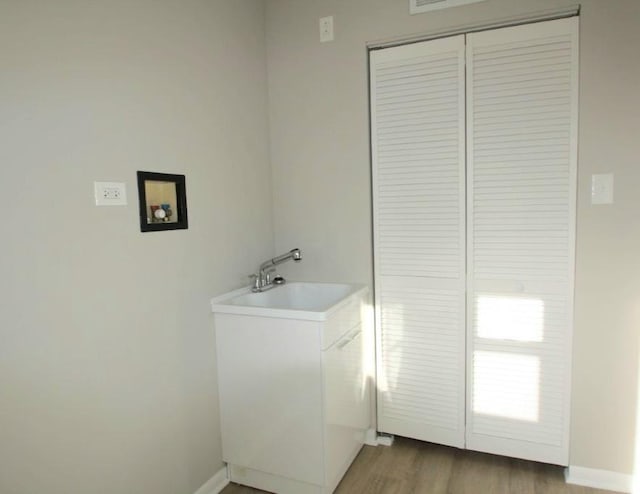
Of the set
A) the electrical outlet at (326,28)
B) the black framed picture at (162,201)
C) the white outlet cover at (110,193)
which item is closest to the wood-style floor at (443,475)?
the black framed picture at (162,201)

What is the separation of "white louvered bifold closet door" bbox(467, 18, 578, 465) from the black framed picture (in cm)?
140

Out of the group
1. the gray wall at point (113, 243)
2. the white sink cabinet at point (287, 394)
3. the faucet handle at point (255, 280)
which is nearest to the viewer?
the gray wall at point (113, 243)

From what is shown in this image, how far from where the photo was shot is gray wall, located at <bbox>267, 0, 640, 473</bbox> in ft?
6.26

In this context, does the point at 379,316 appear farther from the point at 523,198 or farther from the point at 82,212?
the point at 82,212

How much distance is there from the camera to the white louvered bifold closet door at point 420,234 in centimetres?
221

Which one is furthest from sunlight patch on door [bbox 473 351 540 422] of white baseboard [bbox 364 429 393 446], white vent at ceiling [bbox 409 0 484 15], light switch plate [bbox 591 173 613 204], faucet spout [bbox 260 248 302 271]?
white vent at ceiling [bbox 409 0 484 15]

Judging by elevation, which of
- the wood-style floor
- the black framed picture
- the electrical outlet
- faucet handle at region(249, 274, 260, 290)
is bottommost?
the wood-style floor

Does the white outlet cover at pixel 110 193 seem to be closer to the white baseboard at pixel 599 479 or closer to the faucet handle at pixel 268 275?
the faucet handle at pixel 268 275

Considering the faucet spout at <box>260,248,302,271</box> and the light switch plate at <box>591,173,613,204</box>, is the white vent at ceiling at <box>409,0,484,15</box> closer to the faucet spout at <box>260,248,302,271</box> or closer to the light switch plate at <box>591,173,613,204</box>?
the light switch plate at <box>591,173,613,204</box>

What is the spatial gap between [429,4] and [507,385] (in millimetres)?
1949

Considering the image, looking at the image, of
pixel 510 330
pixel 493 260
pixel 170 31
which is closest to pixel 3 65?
pixel 170 31

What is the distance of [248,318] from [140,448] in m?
0.67

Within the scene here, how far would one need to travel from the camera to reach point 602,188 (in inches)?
76.6

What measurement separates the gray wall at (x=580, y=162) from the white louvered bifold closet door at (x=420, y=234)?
11 cm
